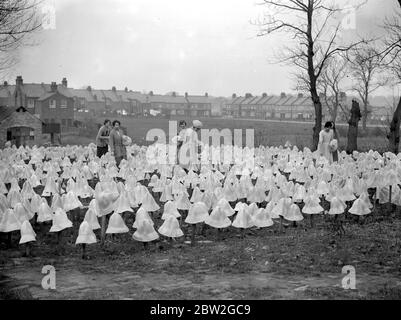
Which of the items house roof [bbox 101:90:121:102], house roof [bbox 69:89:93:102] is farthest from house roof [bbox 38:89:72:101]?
house roof [bbox 101:90:121:102]

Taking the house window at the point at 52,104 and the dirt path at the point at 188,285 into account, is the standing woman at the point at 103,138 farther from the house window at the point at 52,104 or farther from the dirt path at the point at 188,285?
the house window at the point at 52,104

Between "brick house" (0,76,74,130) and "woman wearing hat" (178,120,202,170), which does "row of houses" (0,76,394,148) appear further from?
"woman wearing hat" (178,120,202,170)

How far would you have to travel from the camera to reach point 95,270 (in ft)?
24.2

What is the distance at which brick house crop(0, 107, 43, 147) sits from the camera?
3225 cm

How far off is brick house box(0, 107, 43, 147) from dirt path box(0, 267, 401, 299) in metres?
26.8

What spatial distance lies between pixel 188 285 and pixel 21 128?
1163 inches

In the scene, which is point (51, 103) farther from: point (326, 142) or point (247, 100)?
point (247, 100)

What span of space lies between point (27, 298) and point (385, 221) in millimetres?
7701

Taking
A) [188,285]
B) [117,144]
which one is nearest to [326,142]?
[117,144]

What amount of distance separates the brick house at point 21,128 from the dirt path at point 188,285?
26765mm

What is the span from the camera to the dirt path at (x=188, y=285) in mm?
6090

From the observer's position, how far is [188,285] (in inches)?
258

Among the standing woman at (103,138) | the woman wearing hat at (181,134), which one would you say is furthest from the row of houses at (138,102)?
the woman wearing hat at (181,134)
